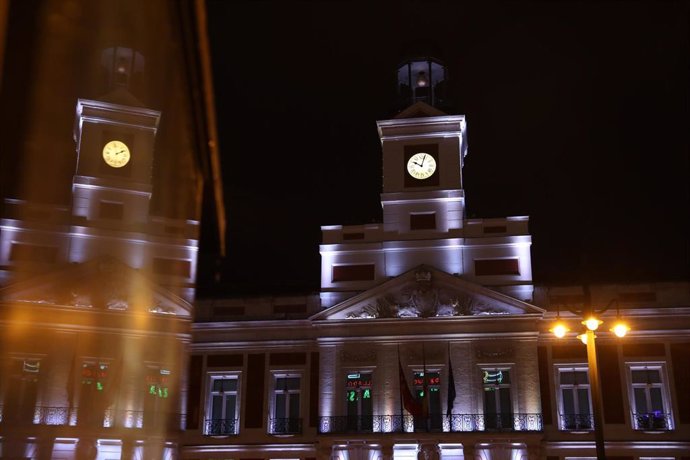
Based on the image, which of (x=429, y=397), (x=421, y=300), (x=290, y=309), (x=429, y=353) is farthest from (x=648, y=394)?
(x=290, y=309)

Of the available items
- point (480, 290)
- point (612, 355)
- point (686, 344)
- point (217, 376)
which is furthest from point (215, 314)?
point (686, 344)

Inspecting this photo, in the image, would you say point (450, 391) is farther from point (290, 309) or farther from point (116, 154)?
point (116, 154)

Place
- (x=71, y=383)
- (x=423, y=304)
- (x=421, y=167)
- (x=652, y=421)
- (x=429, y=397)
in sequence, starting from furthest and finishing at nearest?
(x=421, y=167)
(x=423, y=304)
(x=429, y=397)
(x=652, y=421)
(x=71, y=383)

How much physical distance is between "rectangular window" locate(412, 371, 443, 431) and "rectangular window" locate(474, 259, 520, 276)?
4.23 meters

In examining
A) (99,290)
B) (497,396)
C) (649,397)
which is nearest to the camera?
(649,397)

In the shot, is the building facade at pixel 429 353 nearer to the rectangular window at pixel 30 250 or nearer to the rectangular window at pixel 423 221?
the rectangular window at pixel 423 221

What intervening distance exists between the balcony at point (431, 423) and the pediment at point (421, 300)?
11.9ft

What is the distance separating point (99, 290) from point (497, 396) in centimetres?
1492

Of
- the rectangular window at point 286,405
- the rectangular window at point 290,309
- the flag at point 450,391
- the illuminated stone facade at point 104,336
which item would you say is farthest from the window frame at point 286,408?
the flag at point 450,391

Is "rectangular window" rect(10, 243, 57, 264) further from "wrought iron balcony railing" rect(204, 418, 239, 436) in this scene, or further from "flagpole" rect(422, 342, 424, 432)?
"wrought iron balcony railing" rect(204, 418, 239, 436)

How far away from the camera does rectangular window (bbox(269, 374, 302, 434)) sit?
3081cm

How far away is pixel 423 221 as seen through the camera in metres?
32.3

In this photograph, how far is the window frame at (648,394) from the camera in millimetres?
28969

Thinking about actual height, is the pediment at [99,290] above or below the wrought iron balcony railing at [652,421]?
above
